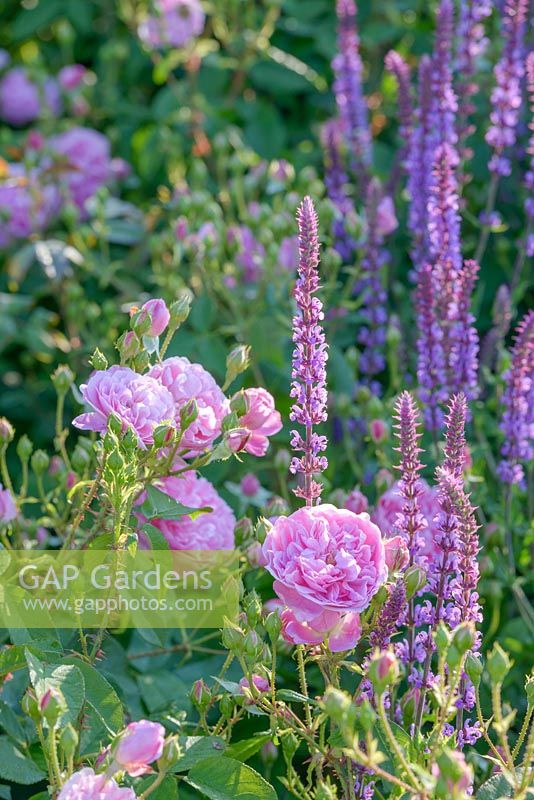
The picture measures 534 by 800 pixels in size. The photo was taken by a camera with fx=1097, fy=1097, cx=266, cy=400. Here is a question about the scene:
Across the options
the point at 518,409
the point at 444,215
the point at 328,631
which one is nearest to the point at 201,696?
the point at 328,631

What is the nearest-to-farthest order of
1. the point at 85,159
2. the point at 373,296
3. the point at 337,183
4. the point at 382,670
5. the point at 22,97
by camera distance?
the point at 382,670 < the point at 373,296 < the point at 337,183 < the point at 85,159 < the point at 22,97

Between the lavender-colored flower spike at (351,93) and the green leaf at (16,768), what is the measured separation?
45.0 inches

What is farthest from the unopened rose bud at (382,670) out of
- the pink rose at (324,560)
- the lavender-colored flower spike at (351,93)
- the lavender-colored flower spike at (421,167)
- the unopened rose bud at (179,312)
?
the lavender-colored flower spike at (351,93)

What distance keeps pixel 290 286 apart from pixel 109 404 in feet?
2.54

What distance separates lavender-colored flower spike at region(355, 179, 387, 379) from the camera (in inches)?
62.1

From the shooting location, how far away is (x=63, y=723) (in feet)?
2.78

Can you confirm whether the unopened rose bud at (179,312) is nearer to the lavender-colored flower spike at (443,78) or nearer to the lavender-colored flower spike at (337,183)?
the lavender-colored flower spike at (443,78)

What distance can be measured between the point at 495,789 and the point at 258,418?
382 millimetres

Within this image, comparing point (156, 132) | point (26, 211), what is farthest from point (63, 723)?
point (156, 132)

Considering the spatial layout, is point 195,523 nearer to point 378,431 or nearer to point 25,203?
point 378,431

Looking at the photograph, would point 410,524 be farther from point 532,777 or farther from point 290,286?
point 290,286

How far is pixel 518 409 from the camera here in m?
1.25

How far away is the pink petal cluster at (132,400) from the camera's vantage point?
0.92 m

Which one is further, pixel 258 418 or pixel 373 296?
pixel 373 296
